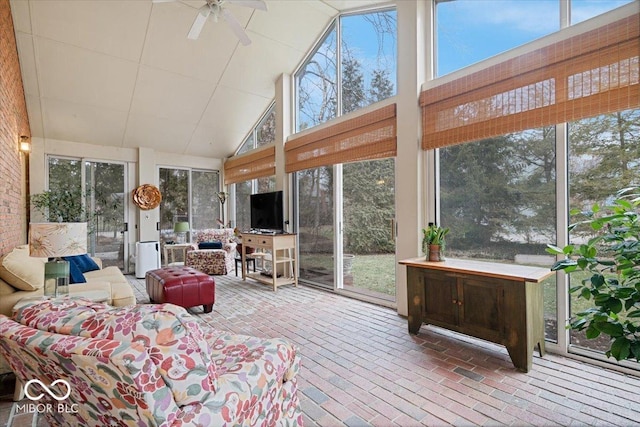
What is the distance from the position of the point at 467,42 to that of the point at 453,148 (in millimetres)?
1071

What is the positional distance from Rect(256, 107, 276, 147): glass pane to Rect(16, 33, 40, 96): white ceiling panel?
11.5 feet

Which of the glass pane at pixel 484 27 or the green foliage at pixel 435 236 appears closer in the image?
the glass pane at pixel 484 27

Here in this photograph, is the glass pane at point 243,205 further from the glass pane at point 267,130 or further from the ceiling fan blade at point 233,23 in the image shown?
the ceiling fan blade at point 233,23

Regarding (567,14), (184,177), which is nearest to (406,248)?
(567,14)

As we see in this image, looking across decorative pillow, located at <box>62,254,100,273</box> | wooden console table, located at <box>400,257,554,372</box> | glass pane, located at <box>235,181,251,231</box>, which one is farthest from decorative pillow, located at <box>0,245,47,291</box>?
glass pane, located at <box>235,181,251,231</box>

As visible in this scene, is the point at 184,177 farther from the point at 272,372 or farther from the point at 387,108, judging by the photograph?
the point at 272,372

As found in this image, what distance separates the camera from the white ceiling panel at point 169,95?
4918mm

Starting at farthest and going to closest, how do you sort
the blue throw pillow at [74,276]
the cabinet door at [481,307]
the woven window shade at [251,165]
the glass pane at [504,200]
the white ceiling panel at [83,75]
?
1. the woven window shade at [251,165]
2. the white ceiling panel at [83,75]
3. the blue throw pillow at [74,276]
4. the glass pane at [504,200]
5. the cabinet door at [481,307]

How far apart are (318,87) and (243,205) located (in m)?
3.38

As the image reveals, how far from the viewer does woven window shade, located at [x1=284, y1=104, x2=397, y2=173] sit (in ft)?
12.3

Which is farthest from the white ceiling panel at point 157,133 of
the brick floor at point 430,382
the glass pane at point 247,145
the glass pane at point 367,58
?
the brick floor at point 430,382

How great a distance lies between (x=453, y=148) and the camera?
129 inches

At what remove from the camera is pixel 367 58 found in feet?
14.1

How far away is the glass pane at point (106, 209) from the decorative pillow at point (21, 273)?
12.8 feet
